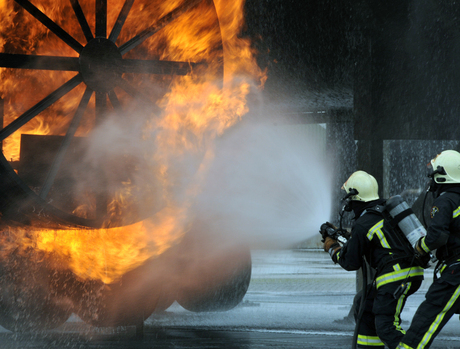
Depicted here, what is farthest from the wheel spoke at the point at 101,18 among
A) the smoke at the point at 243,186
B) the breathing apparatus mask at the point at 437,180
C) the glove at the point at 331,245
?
the breathing apparatus mask at the point at 437,180

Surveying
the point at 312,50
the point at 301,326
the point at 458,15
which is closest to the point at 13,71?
A: the point at 312,50

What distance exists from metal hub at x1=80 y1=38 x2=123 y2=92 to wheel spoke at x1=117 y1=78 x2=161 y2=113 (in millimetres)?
49

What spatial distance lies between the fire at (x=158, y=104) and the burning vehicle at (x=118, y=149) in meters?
0.01

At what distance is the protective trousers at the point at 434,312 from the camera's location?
3.36 meters

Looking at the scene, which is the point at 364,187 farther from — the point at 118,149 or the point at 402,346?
the point at 118,149

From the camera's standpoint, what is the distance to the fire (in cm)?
501

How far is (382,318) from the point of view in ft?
12.0

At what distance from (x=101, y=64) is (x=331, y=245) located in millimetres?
2335

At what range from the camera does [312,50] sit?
217 inches

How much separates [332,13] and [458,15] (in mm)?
1171

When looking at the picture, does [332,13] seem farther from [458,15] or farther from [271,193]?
[271,193]

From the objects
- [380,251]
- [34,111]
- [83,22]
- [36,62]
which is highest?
[83,22]

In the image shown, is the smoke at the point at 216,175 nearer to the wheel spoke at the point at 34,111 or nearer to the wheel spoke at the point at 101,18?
the wheel spoke at the point at 34,111

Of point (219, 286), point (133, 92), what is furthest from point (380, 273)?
point (219, 286)
